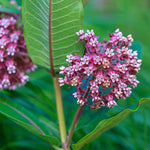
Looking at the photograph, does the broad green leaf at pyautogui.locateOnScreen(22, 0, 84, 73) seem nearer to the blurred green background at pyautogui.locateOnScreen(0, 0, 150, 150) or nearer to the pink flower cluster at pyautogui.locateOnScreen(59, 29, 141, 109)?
the pink flower cluster at pyautogui.locateOnScreen(59, 29, 141, 109)

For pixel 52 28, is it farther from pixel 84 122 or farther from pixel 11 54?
pixel 84 122

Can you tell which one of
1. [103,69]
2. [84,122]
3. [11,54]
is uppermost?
[11,54]

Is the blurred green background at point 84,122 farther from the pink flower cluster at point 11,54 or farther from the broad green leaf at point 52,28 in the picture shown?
the broad green leaf at point 52,28

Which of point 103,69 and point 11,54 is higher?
point 11,54

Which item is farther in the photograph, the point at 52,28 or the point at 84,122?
the point at 84,122

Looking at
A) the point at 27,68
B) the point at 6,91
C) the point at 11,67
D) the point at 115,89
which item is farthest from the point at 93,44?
the point at 6,91

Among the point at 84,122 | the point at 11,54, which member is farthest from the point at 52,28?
the point at 84,122
